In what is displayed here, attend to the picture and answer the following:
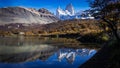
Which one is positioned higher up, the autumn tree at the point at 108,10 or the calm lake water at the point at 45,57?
the autumn tree at the point at 108,10

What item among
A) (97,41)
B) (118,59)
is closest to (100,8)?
(118,59)

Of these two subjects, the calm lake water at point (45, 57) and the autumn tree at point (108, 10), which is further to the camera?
the calm lake water at point (45, 57)

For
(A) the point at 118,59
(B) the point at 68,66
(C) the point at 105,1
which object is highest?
(C) the point at 105,1

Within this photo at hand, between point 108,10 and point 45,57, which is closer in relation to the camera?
point 108,10

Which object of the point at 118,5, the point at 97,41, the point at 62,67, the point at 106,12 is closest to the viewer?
the point at 118,5

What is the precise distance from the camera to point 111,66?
22.5 m

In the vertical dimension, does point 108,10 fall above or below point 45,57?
above

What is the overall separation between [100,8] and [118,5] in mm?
2593

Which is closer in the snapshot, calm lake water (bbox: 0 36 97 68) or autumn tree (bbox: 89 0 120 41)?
autumn tree (bbox: 89 0 120 41)

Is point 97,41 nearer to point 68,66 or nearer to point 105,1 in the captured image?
point 68,66

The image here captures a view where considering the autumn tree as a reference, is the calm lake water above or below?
below

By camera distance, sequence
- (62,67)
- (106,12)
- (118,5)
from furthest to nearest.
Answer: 1. (62,67)
2. (106,12)
3. (118,5)

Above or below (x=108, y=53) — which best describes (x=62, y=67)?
below

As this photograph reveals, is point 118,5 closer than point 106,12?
Yes
